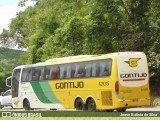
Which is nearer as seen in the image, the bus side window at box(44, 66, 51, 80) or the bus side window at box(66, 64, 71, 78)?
the bus side window at box(66, 64, 71, 78)

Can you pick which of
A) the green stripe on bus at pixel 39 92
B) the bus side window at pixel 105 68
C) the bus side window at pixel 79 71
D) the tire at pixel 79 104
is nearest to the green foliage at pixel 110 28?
the green stripe on bus at pixel 39 92

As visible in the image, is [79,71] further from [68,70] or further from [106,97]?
[106,97]

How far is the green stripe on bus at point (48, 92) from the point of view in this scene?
26.1 meters

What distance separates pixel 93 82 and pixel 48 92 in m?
4.60

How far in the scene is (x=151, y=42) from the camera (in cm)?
3372

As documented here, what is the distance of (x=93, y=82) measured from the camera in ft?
74.5

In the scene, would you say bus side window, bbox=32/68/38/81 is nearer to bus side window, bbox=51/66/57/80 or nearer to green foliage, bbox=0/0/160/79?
bus side window, bbox=51/66/57/80

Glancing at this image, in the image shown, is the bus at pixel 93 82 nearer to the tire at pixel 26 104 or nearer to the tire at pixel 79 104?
the tire at pixel 79 104

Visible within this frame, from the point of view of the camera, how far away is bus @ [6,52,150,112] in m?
21.6

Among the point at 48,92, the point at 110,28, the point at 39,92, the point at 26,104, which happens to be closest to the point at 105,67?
the point at 48,92

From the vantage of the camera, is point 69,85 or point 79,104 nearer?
point 79,104

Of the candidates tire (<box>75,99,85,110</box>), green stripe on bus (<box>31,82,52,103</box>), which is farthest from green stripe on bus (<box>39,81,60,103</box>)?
tire (<box>75,99,85,110</box>)

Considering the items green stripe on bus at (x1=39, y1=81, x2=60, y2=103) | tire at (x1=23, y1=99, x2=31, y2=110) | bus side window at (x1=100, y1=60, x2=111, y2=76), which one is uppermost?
bus side window at (x1=100, y1=60, x2=111, y2=76)

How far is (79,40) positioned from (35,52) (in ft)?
45.3
